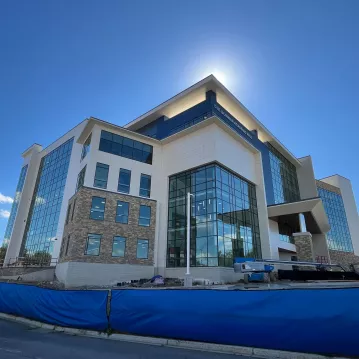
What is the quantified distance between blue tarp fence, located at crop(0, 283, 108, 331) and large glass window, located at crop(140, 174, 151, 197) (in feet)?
52.2

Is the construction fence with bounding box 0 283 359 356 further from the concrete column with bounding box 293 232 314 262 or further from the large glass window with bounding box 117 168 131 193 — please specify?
the concrete column with bounding box 293 232 314 262

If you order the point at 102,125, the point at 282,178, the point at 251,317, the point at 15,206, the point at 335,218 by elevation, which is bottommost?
the point at 251,317

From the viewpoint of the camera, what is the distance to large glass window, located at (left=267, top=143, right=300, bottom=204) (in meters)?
36.8

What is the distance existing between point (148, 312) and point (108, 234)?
1655 cm

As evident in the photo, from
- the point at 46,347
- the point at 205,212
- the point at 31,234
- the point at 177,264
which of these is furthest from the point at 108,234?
the point at 31,234

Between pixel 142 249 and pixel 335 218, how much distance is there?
45.8 m

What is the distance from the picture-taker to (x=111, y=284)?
22.0 metres

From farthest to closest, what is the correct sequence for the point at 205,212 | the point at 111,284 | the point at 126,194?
1. the point at 126,194
2. the point at 205,212
3. the point at 111,284

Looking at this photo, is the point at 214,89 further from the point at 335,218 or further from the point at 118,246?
the point at 335,218

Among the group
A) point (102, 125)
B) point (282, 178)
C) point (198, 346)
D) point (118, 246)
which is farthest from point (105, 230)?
point (282, 178)

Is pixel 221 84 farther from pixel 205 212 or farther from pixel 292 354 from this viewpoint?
pixel 292 354

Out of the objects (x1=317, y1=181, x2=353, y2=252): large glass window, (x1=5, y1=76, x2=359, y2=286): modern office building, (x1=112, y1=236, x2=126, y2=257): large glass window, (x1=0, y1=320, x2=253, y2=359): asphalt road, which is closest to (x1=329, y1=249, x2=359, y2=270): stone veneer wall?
(x1=317, y1=181, x2=353, y2=252): large glass window

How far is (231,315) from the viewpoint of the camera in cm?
663

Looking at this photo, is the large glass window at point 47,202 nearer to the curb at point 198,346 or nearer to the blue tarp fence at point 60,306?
the blue tarp fence at point 60,306
